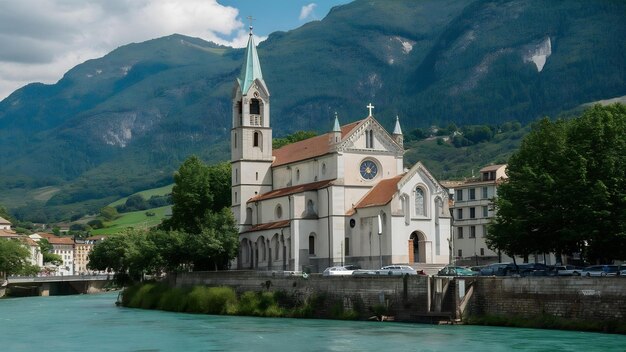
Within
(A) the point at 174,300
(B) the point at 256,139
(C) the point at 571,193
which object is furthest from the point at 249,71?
(C) the point at 571,193

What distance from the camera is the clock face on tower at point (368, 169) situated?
105 meters

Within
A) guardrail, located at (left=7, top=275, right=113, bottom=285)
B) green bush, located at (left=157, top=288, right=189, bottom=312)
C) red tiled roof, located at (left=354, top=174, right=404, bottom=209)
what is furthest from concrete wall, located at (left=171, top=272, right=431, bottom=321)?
guardrail, located at (left=7, top=275, right=113, bottom=285)

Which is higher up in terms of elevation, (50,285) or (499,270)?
(499,270)

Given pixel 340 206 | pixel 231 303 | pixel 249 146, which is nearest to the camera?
pixel 231 303

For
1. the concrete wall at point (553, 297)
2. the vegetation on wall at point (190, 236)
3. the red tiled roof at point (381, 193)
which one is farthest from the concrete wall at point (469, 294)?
the vegetation on wall at point (190, 236)

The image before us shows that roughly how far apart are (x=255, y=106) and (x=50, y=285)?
69.2m

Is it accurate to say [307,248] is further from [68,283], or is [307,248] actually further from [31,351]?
[68,283]

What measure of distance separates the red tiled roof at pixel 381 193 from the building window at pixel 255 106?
778 inches

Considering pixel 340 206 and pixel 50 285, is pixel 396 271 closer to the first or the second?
pixel 340 206

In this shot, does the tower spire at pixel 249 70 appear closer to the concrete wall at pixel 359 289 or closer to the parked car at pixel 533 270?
the concrete wall at pixel 359 289

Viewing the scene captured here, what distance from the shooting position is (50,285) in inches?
6673

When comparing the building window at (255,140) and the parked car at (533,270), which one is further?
the building window at (255,140)

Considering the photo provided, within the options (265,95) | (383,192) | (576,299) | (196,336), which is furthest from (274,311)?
(265,95)

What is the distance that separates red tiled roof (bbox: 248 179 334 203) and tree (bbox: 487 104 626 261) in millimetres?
26353
